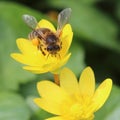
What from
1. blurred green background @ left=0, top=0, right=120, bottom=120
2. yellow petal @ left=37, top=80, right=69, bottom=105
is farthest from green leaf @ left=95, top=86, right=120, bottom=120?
yellow petal @ left=37, top=80, right=69, bottom=105

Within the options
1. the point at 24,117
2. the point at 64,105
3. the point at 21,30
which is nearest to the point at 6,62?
the point at 21,30

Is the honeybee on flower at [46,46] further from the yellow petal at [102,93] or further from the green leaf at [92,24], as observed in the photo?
the green leaf at [92,24]

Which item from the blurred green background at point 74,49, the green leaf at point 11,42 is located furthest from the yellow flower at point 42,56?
the green leaf at point 11,42

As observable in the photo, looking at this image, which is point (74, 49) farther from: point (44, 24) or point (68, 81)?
point (68, 81)

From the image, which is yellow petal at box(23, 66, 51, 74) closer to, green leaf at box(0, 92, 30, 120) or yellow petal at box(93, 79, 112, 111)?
yellow petal at box(93, 79, 112, 111)

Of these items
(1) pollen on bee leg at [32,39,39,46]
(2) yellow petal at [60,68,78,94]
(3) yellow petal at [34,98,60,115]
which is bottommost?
(3) yellow petal at [34,98,60,115]

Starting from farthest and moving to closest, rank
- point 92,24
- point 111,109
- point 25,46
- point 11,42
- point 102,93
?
point 92,24, point 11,42, point 111,109, point 25,46, point 102,93

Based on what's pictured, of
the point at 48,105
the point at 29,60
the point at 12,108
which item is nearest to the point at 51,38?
the point at 29,60
